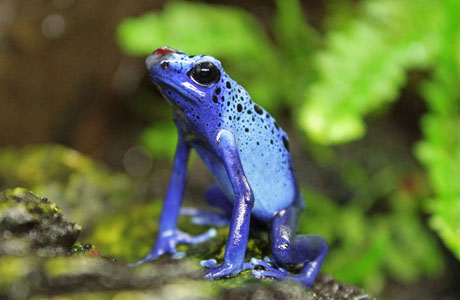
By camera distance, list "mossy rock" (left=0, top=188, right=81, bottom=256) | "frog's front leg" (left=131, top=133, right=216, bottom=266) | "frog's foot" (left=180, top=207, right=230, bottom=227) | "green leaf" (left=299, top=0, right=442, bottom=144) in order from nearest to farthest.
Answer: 1. "mossy rock" (left=0, top=188, right=81, bottom=256)
2. "frog's front leg" (left=131, top=133, right=216, bottom=266)
3. "frog's foot" (left=180, top=207, right=230, bottom=227)
4. "green leaf" (left=299, top=0, right=442, bottom=144)

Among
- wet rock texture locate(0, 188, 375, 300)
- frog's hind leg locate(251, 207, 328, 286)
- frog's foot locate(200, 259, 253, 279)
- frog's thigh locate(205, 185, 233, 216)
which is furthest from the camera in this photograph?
frog's thigh locate(205, 185, 233, 216)

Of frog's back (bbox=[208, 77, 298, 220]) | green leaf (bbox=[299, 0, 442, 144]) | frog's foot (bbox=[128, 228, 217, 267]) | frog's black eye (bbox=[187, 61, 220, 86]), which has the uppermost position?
green leaf (bbox=[299, 0, 442, 144])

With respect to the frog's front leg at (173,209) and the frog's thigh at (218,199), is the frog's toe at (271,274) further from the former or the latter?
the frog's thigh at (218,199)

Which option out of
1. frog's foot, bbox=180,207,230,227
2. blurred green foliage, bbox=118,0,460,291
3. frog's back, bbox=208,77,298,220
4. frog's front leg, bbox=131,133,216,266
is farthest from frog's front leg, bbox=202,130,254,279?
blurred green foliage, bbox=118,0,460,291

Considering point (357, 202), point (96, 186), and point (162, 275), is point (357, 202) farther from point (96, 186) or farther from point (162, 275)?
point (162, 275)

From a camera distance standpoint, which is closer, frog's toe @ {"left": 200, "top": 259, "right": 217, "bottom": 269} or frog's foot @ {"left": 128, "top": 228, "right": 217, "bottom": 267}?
frog's toe @ {"left": 200, "top": 259, "right": 217, "bottom": 269}

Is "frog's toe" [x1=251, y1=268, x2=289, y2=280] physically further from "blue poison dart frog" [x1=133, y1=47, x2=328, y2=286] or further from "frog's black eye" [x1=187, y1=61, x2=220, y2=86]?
"frog's black eye" [x1=187, y1=61, x2=220, y2=86]

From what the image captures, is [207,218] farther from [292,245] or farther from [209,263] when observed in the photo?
[292,245]

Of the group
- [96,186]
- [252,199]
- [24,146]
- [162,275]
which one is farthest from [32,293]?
[24,146]
